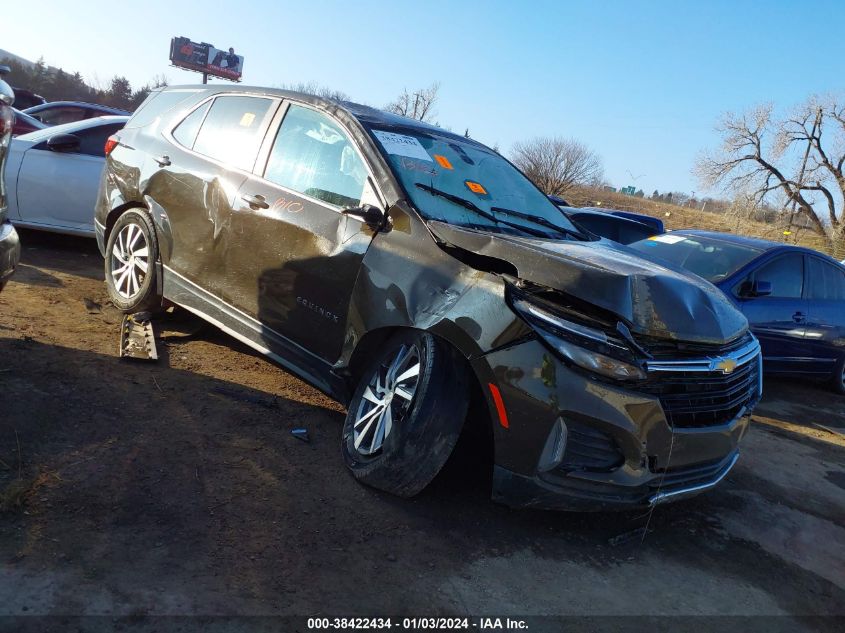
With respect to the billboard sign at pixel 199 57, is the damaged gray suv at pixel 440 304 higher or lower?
lower

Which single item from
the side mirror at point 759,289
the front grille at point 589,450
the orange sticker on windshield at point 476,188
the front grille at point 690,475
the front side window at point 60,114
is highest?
the front side window at point 60,114

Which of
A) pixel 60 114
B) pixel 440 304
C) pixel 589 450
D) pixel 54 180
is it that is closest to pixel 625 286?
pixel 589 450

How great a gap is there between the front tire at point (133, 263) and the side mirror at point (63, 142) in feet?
6.88

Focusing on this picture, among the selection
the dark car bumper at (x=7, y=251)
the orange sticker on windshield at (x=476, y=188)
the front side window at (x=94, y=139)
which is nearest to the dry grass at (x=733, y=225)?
the front side window at (x=94, y=139)

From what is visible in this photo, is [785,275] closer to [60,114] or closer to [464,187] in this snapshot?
[464,187]

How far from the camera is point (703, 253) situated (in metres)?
6.59

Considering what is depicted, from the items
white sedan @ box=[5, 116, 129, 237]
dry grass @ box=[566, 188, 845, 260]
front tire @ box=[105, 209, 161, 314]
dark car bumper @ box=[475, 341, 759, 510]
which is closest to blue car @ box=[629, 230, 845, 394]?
dark car bumper @ box=[475, 341, 759, 510]

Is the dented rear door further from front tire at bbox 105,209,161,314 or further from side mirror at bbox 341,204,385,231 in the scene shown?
side mirror at bbox 341,204,385,231

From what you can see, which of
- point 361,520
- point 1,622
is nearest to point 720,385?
point 361,520

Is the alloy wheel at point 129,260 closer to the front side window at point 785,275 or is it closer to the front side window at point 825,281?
the front side window at point 785,275

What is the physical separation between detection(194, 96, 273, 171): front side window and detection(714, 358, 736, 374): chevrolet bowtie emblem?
115 inches

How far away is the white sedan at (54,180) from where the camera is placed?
682 cm

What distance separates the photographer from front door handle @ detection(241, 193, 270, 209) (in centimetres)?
403

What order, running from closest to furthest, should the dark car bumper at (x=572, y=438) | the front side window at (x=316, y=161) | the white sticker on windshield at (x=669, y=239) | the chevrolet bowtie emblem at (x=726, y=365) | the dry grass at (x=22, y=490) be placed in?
1. the dry grass at (x=22, y=490)
2. the dark car bumper at (x=572, y=438)
3. the chevrolet bowtie emblem at (x=726, y=365)
4. the front side window at (x=316, y=161)
5. the white sticker on windshield at (x=669, y=239)
